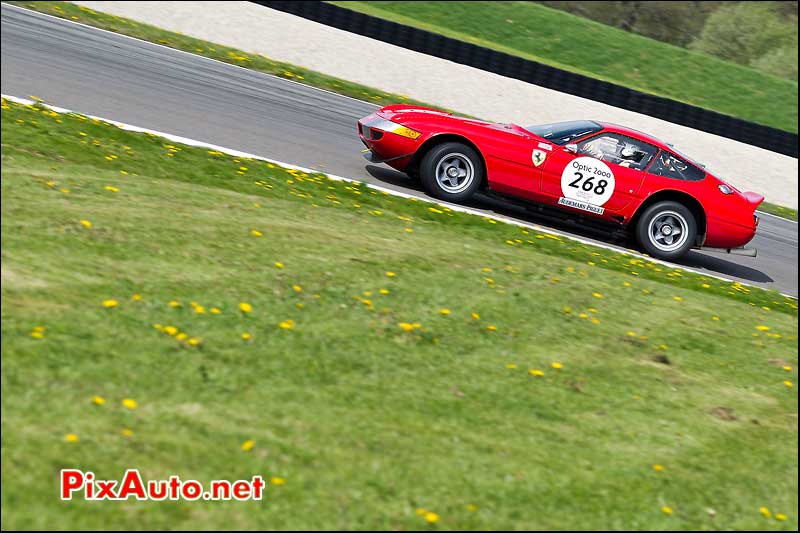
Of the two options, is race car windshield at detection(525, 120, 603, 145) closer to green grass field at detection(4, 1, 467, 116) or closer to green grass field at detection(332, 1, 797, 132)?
green grass field at detection(4, 1, 467, 116)

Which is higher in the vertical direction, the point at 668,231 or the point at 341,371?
the point at 668,231

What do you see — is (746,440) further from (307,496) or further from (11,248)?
(11,248)

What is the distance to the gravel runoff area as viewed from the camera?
18.8 m

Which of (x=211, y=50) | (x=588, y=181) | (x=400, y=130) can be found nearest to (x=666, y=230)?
(x=588, y=181)

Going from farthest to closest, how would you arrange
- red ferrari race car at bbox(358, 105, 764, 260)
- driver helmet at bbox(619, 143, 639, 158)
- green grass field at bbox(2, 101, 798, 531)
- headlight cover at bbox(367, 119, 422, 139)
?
1. driver helmet at bbox(619, 143, 639, 158)
2. red ferrari race car at bbox(358, 105, 764, 260)
3. headlight cover at bbox(367, 119, 422, 139)
4. green grass field at bbox(2, 101, 798, 531)

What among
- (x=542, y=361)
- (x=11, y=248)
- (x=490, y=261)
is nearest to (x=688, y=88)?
(x=490, y=261)

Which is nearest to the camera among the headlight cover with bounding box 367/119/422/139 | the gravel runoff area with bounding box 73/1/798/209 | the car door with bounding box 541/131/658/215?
the headlight cover with bounding box 367/119/422/139

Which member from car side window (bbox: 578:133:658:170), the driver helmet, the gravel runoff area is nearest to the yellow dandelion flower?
car side window (bbox: 578:133:658:170)

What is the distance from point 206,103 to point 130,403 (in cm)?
884

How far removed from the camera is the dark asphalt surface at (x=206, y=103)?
10.9 metres

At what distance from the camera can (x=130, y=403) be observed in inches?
174

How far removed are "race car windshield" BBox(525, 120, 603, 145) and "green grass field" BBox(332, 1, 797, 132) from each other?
59.6ft

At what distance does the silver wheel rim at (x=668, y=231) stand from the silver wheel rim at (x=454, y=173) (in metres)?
2.44

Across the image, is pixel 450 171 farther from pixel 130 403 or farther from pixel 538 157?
pixel 130 403
